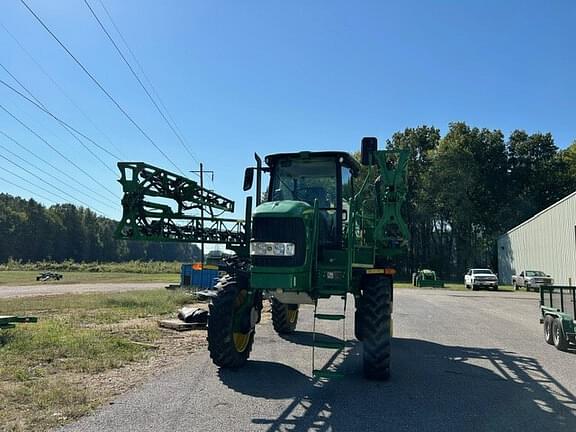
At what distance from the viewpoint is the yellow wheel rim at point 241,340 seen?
8.12 metres

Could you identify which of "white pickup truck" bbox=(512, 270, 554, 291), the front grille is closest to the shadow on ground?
Answer: the front grille

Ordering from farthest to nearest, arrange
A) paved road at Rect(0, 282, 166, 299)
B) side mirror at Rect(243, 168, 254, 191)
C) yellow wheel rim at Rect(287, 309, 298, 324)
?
paved road at Rect(0, 282, 166, 299) → yellow wheel rim at Rect(287, 309, 298, 324) → side mirror at Rect(243, 168, 254, 191)

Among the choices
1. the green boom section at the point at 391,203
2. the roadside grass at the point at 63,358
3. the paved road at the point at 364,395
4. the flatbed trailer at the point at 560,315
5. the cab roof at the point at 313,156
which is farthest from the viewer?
the flatbed trailer at the point at 560,315

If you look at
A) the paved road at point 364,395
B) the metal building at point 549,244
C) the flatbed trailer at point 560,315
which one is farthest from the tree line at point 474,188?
Answer: the paved road at point 364,395

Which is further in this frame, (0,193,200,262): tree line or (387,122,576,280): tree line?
(0,193,200,262): tree line

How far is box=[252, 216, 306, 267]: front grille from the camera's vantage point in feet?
23.6

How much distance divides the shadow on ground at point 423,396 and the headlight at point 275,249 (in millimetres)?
1877

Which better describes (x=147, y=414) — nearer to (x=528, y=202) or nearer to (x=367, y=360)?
(x=367, y=360)

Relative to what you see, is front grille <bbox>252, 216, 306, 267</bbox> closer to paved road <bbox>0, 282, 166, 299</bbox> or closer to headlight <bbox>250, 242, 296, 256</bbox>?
headlight <bbox>250, 242, 296, 256</bbox>

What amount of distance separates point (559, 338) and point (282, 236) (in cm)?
698

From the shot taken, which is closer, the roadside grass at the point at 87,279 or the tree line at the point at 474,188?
the roadside grass at the point at 87,279

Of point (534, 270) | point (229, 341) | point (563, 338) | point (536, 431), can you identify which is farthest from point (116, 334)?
point (534, 270)

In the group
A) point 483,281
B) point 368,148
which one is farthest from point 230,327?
Result: point 483,281

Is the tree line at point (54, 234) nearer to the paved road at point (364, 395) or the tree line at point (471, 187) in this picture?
the tree line at point (471, 187)
